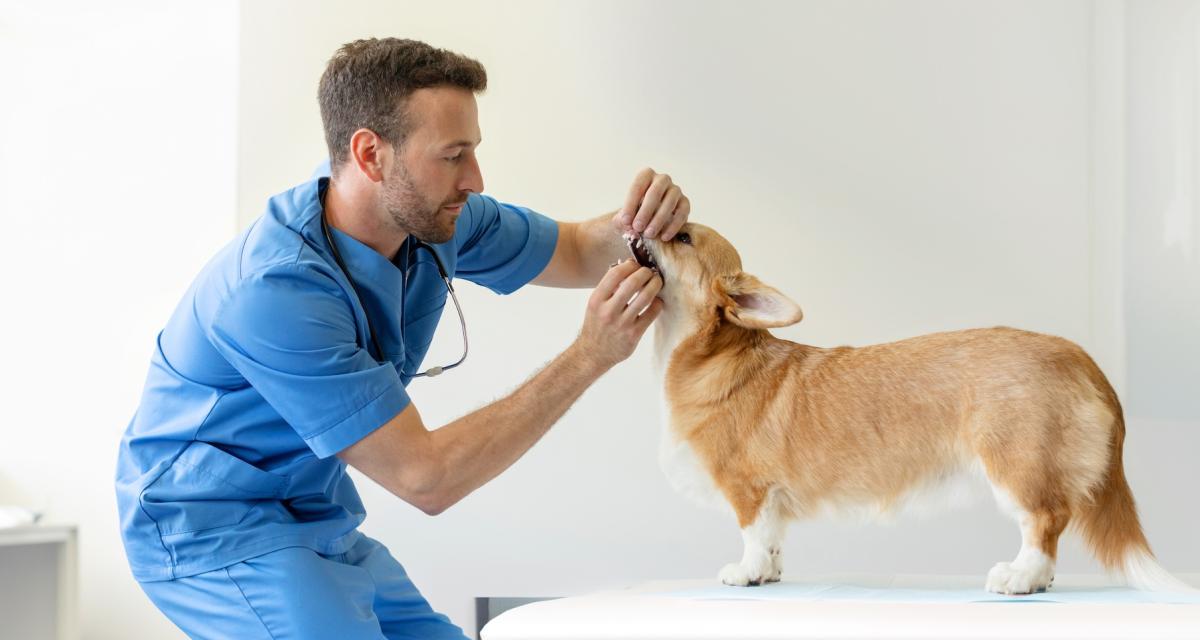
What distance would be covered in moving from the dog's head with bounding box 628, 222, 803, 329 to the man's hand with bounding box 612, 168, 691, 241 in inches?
0.7

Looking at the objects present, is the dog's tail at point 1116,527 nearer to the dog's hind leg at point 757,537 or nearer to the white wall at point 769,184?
the dog's hind leg at point 757,537

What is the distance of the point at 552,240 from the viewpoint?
228cm

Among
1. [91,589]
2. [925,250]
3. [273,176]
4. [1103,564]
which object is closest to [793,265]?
[925,250]

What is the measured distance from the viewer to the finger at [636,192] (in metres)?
1.87

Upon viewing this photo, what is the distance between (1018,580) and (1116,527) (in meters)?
0.21

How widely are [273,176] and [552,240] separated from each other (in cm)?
117

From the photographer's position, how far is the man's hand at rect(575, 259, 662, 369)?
1770 millimetres

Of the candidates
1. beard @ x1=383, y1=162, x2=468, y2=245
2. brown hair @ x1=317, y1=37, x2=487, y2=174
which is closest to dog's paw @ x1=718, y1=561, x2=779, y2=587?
beard @ x1=383, y1=162, x2=468, y2=245

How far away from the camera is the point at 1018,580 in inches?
60.2

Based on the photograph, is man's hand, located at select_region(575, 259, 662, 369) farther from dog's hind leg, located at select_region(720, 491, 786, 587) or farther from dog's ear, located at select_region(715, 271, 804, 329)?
dog's hind leg, located at select_region(720, 491, 786, 587)

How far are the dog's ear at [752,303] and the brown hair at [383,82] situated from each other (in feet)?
1.88

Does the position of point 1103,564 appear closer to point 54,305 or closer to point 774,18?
point 774,18

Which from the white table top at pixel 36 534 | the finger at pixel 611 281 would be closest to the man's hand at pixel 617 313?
the finger at pixel 611 281

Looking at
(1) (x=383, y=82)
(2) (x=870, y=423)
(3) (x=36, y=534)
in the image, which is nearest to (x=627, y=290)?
(2) (x=870, y=423)
